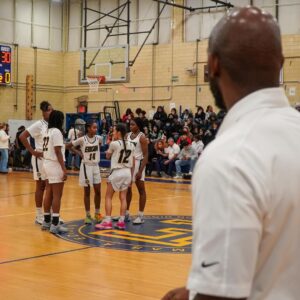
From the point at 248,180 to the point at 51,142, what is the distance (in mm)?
7479

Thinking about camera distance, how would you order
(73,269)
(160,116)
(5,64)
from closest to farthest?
1. (73,269)
2. (160,116)
3. (5,64)

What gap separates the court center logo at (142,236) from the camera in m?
7.80

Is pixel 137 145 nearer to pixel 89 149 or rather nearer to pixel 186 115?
pixel 89 149

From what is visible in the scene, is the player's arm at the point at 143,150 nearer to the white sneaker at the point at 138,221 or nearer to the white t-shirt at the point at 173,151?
the white sneaker at the point at 138,221

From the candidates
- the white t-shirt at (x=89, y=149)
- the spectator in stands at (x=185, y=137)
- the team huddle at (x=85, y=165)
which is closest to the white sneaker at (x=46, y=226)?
the team huddle at (x=85, y=165)

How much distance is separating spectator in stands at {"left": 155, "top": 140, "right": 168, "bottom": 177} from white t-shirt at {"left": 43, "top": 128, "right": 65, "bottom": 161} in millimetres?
11014

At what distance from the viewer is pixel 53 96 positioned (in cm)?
2698

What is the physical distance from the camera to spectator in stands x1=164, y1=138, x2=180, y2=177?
19.2 metres

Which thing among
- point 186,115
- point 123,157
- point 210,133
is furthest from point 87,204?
point 186,115

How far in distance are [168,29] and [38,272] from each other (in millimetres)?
18678

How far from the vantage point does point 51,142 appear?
859 centimetres

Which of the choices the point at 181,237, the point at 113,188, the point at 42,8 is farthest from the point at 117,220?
the point at 42,8

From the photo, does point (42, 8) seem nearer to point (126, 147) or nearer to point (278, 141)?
point (126, 147)

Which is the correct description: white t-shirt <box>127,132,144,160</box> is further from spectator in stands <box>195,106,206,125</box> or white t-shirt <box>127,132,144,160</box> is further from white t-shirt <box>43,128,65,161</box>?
spectator in stands <box>195,106,206,125</box>
